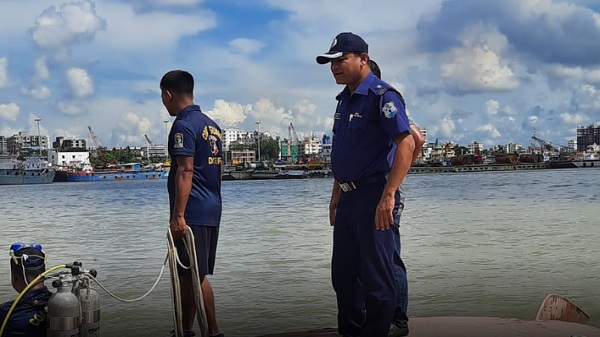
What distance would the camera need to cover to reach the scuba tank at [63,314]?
443cm

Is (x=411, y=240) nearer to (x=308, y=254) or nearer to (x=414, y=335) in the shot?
(x=308, y=254)

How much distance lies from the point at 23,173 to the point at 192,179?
127 m

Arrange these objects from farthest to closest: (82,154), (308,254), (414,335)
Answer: (82,154) → (308,254) → (414,335)

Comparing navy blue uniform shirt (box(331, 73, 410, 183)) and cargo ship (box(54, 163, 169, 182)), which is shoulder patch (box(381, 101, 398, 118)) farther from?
cargo ship (box(54, 163, 169, 182))

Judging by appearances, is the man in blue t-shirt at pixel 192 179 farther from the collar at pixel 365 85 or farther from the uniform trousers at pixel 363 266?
the collar at pixel 365 85

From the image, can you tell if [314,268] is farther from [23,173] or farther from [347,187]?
[23,173]

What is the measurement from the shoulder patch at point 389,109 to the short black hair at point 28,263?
2.58m

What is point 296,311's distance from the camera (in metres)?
8.21

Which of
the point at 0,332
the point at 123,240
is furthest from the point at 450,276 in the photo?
the point at 123,240

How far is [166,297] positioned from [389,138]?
529 centimetres

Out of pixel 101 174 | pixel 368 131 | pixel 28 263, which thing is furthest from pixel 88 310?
pixel 101 174

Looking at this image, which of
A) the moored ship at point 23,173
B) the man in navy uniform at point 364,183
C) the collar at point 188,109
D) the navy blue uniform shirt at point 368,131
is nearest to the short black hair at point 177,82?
the collar at point 188,109

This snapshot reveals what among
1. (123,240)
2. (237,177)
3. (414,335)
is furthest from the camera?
(237,177)

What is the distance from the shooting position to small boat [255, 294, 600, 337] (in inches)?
199
